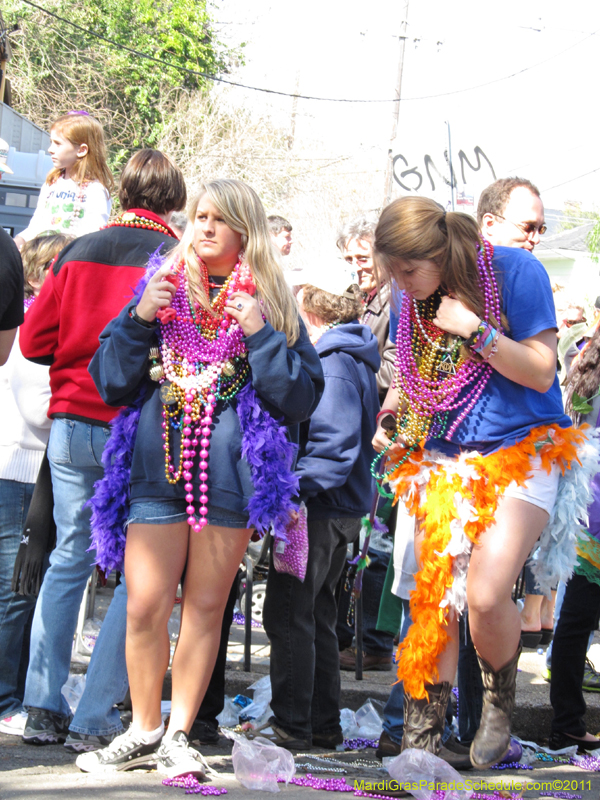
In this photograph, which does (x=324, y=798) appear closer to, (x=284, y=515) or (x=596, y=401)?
(x=284, y=515)

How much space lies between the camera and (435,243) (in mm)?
2850

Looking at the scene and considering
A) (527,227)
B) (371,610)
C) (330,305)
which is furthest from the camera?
(371,610)

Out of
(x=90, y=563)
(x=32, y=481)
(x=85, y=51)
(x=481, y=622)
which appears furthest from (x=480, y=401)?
(x=85, y=51)

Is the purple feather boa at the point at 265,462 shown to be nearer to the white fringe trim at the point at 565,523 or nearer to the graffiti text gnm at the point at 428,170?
the white fringe trim at the point at 565,523

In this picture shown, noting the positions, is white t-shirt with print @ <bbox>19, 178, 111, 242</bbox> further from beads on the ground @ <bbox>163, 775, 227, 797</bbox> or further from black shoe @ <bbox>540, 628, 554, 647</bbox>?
black shoe @ <bbox>540, 628, 554, 647</bbox>

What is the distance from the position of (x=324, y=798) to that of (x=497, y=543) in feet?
3.33

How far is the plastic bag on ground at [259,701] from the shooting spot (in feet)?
13.0

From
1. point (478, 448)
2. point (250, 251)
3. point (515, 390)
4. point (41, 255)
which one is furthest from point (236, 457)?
point (41, 255)

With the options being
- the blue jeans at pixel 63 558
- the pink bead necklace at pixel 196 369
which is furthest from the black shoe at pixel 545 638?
the pink bead necklace at pixel 196 369

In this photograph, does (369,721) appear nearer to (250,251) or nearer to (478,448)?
(478,448)

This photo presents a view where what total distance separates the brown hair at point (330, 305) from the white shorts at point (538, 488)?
1.30m

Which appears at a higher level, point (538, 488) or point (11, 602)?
point (538, 488)

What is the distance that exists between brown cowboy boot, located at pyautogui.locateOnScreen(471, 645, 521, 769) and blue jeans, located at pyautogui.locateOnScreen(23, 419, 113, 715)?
60.9 inches

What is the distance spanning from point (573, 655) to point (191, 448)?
6.91ft
